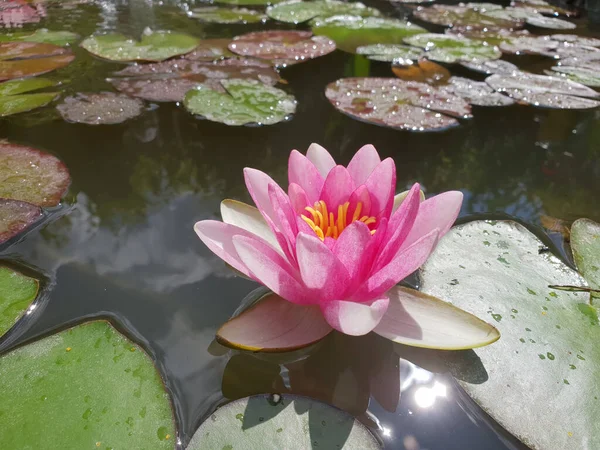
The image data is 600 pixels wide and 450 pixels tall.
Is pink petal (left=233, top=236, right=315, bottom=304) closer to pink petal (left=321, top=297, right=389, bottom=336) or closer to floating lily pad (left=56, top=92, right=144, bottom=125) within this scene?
pink petal (left=321, top=297, right=389, bottom=336)

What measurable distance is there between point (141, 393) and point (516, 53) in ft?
11.9

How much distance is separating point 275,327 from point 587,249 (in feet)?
3.22

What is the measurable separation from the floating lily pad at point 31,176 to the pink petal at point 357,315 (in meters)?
1.08

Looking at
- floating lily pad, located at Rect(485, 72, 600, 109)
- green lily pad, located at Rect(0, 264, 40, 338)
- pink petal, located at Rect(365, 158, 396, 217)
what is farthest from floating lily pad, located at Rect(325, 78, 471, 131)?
green lily pad, located at Rect(0, 264, 40, 338)

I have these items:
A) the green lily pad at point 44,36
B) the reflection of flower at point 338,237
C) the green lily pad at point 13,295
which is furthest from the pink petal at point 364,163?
the green lily pad at point 44,36

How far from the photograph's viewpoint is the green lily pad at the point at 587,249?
1165mm

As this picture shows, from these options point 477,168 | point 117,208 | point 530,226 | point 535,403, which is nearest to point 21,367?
point 117,208

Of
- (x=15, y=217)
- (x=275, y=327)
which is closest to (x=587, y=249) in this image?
(x=275, y=327)

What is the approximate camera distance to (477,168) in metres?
1.82

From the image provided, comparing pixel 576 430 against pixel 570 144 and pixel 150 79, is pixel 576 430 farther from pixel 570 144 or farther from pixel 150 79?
A: pixel 150 79

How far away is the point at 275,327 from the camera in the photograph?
Result: 3.06 ft

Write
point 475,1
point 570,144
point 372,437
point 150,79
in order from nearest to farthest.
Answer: point 372,437, point 570,144, point 150,79, point 475,1

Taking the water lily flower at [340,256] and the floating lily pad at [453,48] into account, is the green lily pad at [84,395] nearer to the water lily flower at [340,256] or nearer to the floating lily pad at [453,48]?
the water lily flower at [340,256]

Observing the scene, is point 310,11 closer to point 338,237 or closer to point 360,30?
point 360,30
